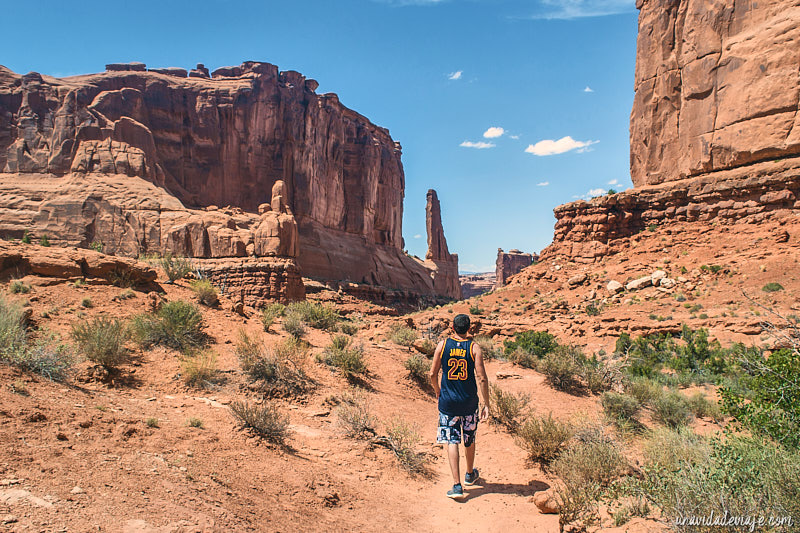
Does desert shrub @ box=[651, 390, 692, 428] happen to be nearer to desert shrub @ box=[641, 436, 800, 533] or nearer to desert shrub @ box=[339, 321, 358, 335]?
desert shrub @ box=[641, 436, 800, 533]

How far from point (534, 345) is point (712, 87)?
1332 centimetres

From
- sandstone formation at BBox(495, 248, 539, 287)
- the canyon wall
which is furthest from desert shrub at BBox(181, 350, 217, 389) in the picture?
sandstone formation at BBox(495, 248, 539, 287)

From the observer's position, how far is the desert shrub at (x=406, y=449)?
5.79 m

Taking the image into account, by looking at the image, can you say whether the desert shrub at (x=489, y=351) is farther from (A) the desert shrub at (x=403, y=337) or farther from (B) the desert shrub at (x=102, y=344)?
(B) the desert shrub at (x=102, y=344)

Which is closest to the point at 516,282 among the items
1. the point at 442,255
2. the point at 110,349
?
the point at 110,349

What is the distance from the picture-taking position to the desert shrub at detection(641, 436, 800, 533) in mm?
2842

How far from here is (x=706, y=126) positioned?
723 inches

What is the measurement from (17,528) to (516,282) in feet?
73.9

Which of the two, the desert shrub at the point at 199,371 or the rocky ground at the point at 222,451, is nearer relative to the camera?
the rocky ground at the point at 222,451

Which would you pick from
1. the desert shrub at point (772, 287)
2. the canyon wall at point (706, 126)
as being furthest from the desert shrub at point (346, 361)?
the canyon wall at point (706, 126)

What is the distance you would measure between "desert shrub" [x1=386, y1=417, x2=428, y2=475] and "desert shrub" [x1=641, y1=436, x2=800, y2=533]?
107 inches

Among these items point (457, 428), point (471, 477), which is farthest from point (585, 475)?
point (457, 428)

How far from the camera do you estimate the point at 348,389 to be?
8.41m

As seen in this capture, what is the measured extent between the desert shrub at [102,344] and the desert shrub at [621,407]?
733 cm
